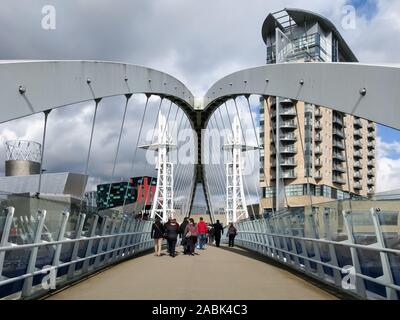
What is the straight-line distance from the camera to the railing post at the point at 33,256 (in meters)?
7.56

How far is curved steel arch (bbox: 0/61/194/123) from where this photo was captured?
40.5ft

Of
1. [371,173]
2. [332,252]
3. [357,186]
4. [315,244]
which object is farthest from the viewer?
[371,173]

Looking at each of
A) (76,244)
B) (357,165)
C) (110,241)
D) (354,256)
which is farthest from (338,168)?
(354,256)

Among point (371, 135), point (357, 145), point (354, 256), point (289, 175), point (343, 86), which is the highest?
point (371, 135)

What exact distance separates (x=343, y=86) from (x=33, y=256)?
886 centimetres

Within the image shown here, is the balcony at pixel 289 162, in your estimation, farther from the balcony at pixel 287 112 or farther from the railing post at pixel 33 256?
the railing post at pixel 33 256

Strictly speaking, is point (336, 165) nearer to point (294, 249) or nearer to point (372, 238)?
point (294, 249)

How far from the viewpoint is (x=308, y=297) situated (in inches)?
321

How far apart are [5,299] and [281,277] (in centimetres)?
612

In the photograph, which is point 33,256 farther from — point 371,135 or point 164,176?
point 371,135

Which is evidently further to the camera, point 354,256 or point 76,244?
point 76,244

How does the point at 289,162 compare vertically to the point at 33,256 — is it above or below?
above

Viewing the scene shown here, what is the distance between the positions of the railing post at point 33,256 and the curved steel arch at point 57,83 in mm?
4848

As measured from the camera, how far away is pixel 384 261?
6.89 m
